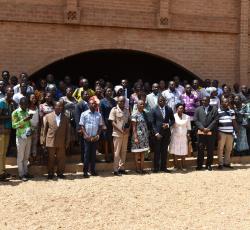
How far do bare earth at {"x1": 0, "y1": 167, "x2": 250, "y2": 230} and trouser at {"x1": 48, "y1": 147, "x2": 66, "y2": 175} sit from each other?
303 mm

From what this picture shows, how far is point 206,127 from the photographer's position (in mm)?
10734

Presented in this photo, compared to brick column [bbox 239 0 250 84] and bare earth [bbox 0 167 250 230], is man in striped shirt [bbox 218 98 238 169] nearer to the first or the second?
bare earth [bbox 0 167 250 230]

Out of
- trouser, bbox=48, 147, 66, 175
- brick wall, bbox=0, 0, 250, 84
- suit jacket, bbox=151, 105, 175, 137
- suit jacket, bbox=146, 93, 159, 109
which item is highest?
brick wall, bbox=0, 0, 250, 84

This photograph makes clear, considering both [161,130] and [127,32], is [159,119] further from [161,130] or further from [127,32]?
[127,32]

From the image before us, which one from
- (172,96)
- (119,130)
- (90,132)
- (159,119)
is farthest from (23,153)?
(172,96)

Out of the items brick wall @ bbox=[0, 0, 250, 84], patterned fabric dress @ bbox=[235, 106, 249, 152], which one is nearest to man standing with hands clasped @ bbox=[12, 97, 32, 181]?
brick wall @ bbox=[0, 0, 250, 84]

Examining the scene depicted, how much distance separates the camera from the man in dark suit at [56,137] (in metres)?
9.40

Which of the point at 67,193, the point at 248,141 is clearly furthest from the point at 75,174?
the point at 248,141

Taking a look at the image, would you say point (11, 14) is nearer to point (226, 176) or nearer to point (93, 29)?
point (93, 29)

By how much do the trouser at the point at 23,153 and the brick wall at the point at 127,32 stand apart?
390 cm

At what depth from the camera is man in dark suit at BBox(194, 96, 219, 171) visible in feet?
35.2

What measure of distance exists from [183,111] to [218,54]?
4672 mm

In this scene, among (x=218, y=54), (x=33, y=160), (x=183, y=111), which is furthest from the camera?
(x=218, y=54)

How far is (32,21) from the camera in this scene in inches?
499
